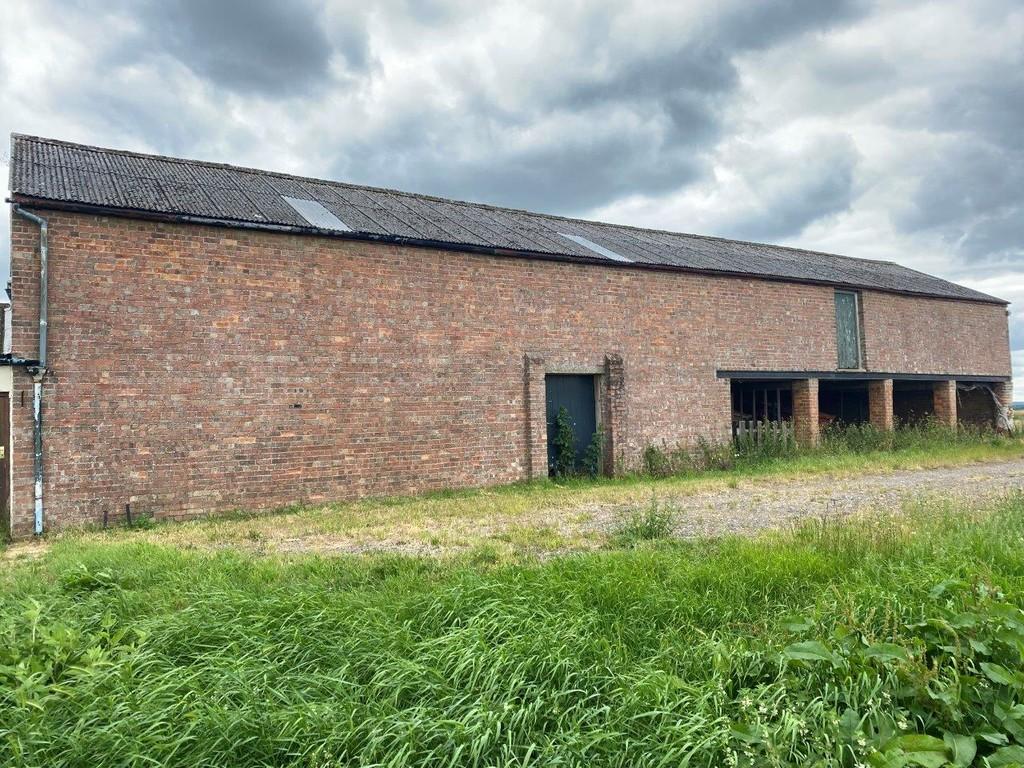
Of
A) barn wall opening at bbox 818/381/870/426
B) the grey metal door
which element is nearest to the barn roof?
the grey metal door

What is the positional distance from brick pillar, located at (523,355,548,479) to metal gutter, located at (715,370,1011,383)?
448 centimetres

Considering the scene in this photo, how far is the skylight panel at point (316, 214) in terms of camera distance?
991cm

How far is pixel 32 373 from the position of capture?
→ 7.70 meters

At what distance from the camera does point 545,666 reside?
2.87 meters

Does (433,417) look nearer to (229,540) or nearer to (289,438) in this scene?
(289,438)

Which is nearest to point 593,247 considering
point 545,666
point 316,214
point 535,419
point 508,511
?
point 535,419

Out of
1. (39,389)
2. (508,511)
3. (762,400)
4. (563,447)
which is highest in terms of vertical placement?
(39,389)

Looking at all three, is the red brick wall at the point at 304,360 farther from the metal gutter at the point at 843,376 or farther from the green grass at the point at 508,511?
the metal gutter at the point at 843,376

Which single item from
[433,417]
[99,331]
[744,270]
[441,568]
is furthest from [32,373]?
[744,270]

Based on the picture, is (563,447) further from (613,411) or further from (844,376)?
(844,376)

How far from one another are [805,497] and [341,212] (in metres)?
8.91

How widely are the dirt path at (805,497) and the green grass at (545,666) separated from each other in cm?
251

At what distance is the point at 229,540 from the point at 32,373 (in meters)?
3.46

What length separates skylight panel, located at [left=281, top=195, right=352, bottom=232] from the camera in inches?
390
